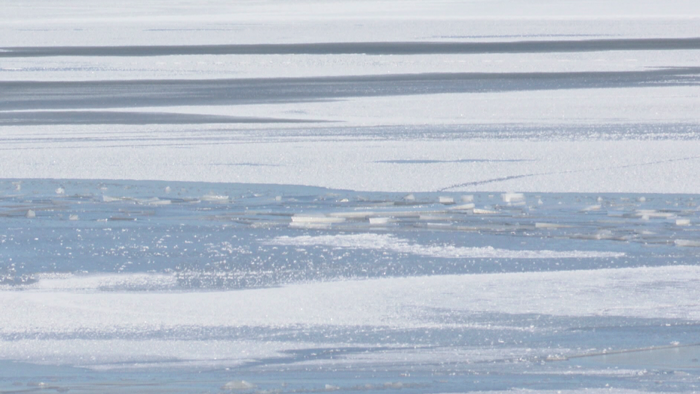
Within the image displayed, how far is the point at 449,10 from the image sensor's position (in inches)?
1180

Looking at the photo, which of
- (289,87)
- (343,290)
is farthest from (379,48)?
(343,290)

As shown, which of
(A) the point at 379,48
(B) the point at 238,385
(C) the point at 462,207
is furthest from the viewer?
(A) the point at 379,48

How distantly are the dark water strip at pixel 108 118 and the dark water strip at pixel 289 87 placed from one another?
Answer: 49 cm

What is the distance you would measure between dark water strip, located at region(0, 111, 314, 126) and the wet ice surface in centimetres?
303

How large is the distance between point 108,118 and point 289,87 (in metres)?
2.53

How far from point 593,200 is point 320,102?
188 inches

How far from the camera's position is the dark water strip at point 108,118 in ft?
31.2

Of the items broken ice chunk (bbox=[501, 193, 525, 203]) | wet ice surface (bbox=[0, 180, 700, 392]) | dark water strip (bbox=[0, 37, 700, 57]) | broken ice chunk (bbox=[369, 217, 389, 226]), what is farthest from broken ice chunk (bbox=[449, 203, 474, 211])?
dark water strip (bbox=[0, 37, 700, 57])

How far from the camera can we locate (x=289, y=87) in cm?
1184

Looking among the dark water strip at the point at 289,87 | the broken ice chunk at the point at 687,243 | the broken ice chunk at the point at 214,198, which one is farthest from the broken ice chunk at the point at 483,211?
the dark water strip at the point at 289,87

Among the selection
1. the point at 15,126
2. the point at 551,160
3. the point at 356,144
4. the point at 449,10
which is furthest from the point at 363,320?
the point at 449,10

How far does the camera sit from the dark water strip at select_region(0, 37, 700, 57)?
16.3 metres

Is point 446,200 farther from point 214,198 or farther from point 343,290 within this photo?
point 343,290

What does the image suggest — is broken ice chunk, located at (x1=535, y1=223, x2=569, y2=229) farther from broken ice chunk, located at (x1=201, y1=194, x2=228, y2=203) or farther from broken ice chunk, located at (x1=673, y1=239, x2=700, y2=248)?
broken ice chunk, located at (x1=201, y1=194, x2=228, y2=203)
